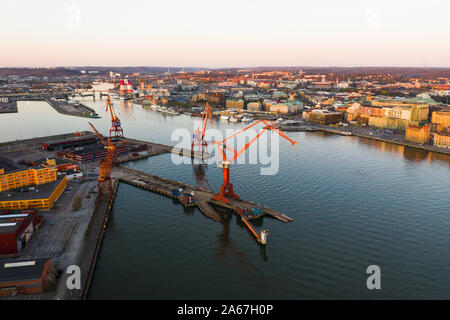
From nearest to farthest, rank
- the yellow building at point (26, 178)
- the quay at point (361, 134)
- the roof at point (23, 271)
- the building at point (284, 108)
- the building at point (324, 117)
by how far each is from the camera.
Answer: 1. the roof at point (23, 271)
2. the yellow building at point (26, 178)
3. the quay at point (361, 134)
4. the building at point (324, 117)
5. the building at point (284, 108)

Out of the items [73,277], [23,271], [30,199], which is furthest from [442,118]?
[23,271]

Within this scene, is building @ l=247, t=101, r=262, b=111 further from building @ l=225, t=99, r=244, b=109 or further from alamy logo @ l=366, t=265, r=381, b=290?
alamy logo @ l=366, t=265, r=381, b=290

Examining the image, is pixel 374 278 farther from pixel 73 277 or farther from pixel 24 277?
pixel 24 277

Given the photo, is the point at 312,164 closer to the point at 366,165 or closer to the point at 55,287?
the point at 366,165

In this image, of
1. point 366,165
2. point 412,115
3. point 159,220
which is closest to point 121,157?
point 159,220

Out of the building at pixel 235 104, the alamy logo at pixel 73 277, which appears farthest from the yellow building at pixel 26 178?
the building at pixel 235 104

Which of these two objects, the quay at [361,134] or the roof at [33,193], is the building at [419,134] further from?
the roof at [33,193]
